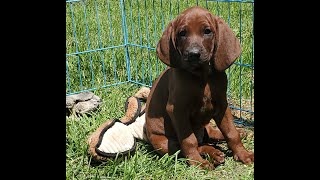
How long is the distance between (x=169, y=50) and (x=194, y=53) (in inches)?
12.4

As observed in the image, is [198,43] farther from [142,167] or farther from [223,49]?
[142,167]

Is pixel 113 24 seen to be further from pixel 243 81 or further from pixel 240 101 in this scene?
pixel 240 101

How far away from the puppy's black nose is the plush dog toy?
97 cm

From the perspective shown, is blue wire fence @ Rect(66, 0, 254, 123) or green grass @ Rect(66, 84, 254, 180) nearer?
green grass @ Rect(66, 84, 254, 180)

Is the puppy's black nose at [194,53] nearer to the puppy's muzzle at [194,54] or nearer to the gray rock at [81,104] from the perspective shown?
the puppy's muzzle at [194,54]

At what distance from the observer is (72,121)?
4.20m

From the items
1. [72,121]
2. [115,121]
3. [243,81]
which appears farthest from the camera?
[243,81]

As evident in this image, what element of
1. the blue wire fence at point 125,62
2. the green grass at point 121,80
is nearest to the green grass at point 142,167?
the green grass at point 121,80

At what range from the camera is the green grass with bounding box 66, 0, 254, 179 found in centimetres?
334

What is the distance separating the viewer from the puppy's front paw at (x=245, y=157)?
3.43 meters

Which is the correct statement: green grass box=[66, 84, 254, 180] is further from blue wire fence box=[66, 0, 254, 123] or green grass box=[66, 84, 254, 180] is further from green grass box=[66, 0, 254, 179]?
blue wire fence box=[66, 0, 254, 123]

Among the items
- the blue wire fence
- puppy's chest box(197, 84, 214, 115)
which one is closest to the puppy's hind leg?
puppy's chest box(197, 84, 214, 115)
